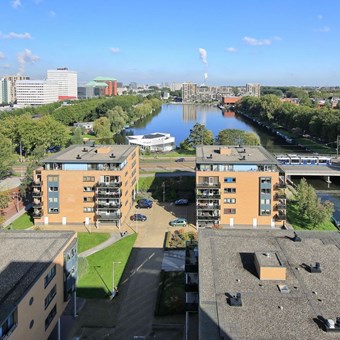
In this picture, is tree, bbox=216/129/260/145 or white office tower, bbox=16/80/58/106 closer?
Result: tree, bbox=216/129/260/145

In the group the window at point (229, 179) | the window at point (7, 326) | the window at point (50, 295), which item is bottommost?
the window at point (50, 295)

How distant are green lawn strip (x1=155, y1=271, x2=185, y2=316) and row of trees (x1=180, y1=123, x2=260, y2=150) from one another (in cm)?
4329

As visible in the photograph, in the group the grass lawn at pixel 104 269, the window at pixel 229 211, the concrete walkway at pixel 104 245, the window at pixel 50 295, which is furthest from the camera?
the window at pixel 229 211

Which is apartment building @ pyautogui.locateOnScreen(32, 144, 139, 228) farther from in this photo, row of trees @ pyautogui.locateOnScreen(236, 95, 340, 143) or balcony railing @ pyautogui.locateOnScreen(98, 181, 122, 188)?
row of trees @ pyautogui.locateOnScreen(236, 95, 340, 143)

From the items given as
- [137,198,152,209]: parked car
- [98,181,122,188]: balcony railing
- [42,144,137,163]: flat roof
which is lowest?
[137,198,152,209]: parked car

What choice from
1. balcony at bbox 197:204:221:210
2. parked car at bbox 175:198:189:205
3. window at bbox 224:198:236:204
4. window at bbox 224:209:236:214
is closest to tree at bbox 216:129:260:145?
parked car at bbox 175:198:189:205

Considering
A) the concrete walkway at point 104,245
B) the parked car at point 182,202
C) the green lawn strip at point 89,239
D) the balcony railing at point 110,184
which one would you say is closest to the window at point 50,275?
the concrete walkway at point 104,245

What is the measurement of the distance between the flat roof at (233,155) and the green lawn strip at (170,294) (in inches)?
479

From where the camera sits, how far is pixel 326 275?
18.5m

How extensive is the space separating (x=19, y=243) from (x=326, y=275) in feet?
49.9

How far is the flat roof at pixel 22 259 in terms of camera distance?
17.1 meters

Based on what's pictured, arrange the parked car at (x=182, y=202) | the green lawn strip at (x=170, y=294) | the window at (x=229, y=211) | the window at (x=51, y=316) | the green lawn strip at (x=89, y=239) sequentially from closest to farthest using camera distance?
the window at (x=51, y=316) < the green lawn strip at (x=170, y=294) < the green lawn strip at (x=89, y=239) < the window at (x=229, y=211) < the parked car at (x=182, y=202)

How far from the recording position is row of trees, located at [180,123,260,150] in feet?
229

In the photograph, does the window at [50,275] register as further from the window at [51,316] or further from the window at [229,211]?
the window at [229,211]
